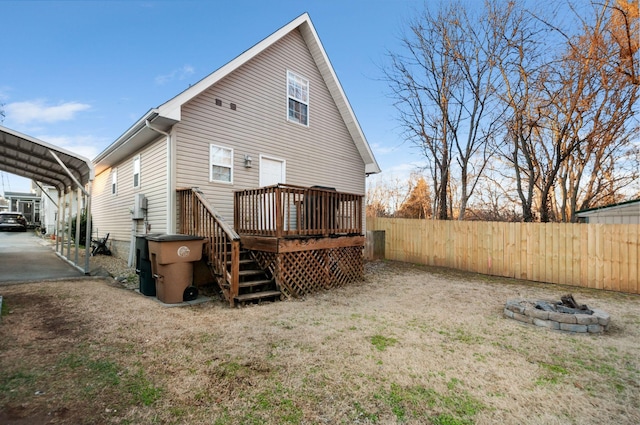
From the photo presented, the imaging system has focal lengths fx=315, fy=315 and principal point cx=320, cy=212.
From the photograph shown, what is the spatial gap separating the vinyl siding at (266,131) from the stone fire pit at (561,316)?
6602mm

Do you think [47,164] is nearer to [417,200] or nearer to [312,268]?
[312,268]

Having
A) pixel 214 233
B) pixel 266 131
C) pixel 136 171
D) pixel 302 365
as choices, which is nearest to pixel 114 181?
pixel 136 171

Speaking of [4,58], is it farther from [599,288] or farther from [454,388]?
[599,288]

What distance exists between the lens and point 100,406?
2449 mm

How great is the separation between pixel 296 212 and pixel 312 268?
125 cm

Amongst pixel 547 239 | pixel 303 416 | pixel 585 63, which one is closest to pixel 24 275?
pixel 303 416

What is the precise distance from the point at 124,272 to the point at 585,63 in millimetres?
14491

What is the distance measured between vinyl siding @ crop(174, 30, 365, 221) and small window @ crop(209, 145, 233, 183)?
0.13 metres

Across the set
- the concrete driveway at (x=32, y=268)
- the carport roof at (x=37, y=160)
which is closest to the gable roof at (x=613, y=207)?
the carport roof at (x=37, y=160)

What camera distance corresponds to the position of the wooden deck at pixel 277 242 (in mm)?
5895

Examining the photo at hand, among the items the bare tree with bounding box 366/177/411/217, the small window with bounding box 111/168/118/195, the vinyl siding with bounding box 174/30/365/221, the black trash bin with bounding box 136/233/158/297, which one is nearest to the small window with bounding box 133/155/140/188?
the small window with bounding box 111/168/118/195

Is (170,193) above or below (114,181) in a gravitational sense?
below

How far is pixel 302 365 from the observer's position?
3219 millimetres

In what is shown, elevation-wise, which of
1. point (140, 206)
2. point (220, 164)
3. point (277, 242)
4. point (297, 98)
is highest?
point (297, 98)
